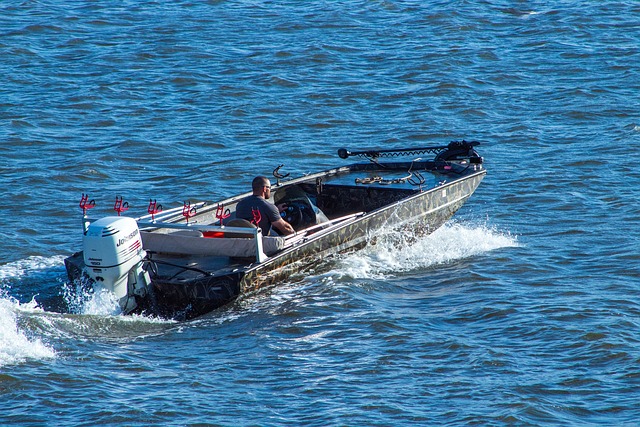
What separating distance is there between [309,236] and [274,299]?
0.92 m

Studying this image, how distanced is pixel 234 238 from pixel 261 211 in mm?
536

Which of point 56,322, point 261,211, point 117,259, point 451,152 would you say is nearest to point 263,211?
point 261,211

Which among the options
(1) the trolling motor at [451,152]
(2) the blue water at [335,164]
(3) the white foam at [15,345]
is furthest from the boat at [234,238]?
(3) the white foam at [15,345]

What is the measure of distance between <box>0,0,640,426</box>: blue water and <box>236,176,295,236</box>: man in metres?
0.69

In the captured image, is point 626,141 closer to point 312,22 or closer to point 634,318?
point 634,318

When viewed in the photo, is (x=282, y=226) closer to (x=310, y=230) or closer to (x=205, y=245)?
(x=310, y=230)

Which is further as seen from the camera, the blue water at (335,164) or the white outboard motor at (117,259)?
the white outboard motor at (117,259)

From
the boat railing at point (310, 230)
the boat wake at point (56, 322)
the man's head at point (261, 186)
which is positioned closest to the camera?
Answer: the boat wake at point (56, 322)

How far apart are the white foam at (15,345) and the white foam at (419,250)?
11.8 feet

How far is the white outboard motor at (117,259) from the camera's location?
9203 mm

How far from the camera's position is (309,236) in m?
10.8

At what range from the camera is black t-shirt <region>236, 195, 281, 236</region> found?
35.0ft

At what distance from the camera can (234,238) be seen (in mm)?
10344

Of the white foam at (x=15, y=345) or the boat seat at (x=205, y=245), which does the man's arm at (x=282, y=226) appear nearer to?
the boat seat at (x=205, y=245)
